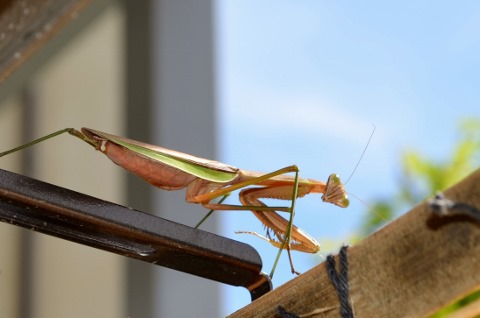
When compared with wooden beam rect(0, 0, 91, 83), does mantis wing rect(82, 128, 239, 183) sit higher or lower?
lower

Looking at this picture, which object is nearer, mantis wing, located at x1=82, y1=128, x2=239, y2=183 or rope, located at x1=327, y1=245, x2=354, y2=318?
rope, located at x1=327, y1=245, x2=354, y2=318

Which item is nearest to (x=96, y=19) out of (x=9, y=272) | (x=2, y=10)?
(x=9, y=272)

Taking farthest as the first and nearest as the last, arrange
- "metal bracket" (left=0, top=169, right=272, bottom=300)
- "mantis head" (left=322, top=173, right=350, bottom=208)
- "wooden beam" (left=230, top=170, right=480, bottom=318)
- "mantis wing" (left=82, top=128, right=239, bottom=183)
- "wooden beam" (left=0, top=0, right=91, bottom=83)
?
"wooden beam" (left=0, top=0, right=91, bottom=83) → "mantis head" (left=322, top=173, right=350, bottom=208) → "mantis wing" (left=82, top=128, right=239, bottom=183) → "metal bracket" (left=0, top=169, right=272, bottom=300) → "wooden beam" (left=230, top=170, right=480, bottom=318)

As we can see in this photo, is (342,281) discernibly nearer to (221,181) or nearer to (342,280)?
(342,280)

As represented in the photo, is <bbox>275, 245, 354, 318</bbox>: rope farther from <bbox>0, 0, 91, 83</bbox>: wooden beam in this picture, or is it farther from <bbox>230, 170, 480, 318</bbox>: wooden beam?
<bbox>0, 0, 91, 83</bbox>: wooden beam

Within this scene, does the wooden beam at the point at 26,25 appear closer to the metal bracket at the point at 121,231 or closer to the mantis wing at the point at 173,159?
the mantis wing at the point at 173,159

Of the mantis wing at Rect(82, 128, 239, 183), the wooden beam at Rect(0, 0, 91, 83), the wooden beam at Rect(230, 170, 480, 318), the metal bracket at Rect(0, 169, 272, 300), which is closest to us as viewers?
the wooden beam at Rect(230, 170, 480, 318)

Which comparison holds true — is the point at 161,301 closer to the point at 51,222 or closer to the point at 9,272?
the point at 9,272

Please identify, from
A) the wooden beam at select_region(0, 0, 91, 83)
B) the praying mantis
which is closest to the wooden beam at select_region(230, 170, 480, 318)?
the praying mantis
